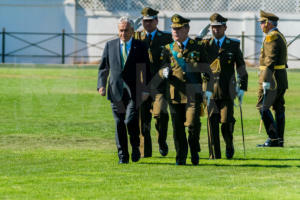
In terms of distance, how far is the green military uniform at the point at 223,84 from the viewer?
1075 centimetres

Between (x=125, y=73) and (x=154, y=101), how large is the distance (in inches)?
39.9

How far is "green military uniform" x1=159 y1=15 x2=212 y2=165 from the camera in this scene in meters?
9.84

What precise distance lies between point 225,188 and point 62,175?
1.98 m

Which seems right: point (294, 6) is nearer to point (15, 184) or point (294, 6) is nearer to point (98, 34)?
point (98, 34)

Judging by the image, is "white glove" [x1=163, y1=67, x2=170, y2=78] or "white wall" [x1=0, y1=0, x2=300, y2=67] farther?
"white wall" [x1=0, y1=0, x2=300, y2=67]

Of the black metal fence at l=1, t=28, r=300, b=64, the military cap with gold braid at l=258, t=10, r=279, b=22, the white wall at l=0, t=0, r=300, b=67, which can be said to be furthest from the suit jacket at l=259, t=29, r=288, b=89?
the black metal fence at l=1, t=28, r=300, b=64

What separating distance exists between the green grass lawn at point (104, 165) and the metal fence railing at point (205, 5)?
15.9 m

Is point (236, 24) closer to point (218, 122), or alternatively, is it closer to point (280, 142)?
point (280, 142)

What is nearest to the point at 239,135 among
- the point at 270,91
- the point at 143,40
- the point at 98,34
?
the point at 270,91

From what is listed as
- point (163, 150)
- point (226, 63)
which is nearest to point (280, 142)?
point (226, 63)

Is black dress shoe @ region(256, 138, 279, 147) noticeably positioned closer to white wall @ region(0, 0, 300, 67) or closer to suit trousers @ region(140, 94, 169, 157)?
suit trousers @ region(140, 94, 169, 157)

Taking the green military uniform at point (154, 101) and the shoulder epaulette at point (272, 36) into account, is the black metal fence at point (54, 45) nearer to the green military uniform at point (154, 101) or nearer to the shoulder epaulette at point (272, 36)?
the shoulder epaulette at point (272, 36)

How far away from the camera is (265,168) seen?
9734 millimetres

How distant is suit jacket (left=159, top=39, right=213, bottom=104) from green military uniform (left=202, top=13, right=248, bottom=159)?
0.94m
